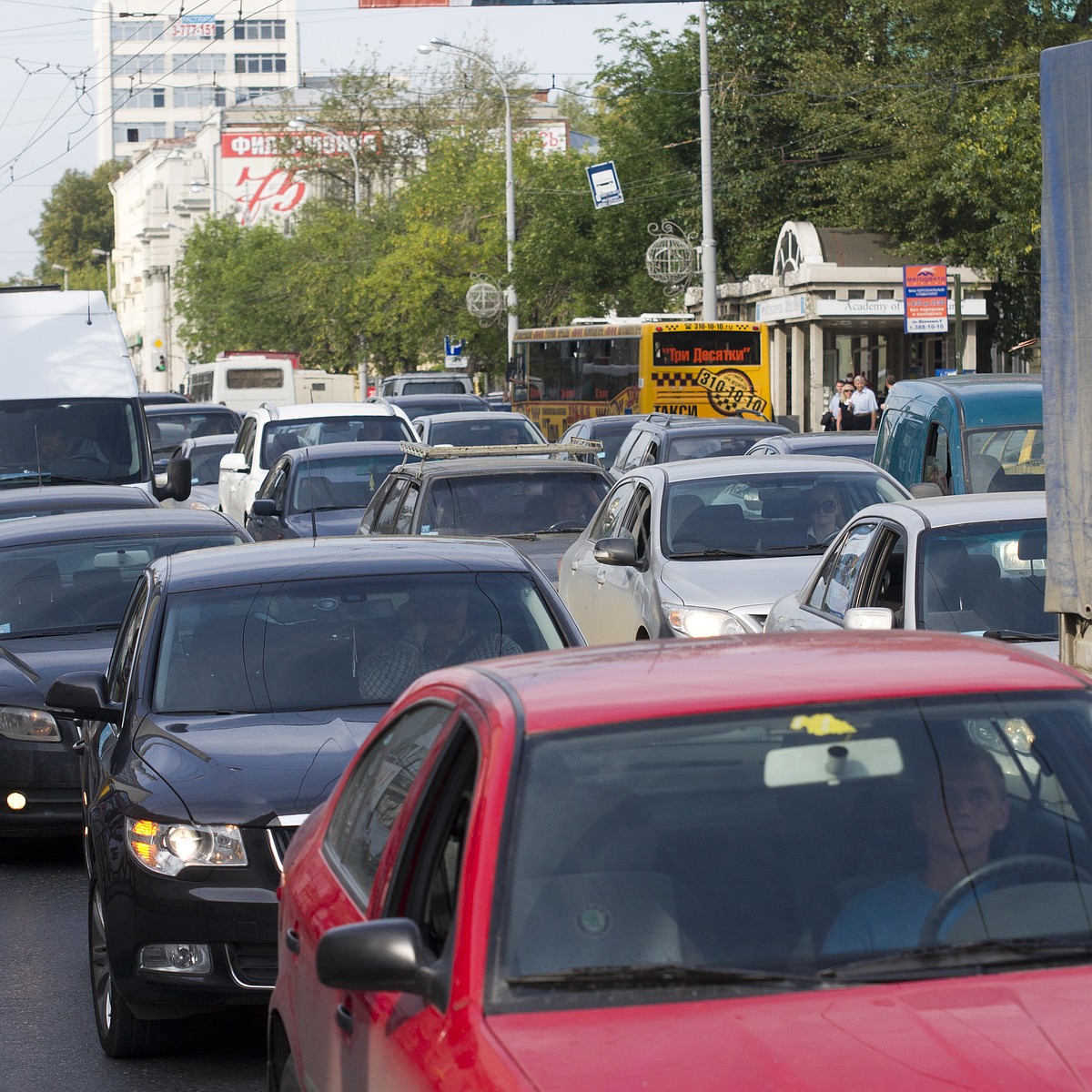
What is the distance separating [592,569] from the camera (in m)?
13.0

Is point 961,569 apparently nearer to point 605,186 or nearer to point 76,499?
point 76,499

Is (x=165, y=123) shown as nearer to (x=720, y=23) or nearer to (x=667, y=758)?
(x=720, y=23)

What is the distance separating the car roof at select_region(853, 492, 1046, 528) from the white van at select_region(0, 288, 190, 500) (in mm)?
10417

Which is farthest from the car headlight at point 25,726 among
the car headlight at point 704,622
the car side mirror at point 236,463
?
the car side mirror at point 236,463

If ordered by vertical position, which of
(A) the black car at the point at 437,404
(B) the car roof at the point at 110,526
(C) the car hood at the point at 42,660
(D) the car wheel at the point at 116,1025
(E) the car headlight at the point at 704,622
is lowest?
(D) the car wheel at the point at 116,1025

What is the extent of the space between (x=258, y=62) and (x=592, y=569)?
16103 cm

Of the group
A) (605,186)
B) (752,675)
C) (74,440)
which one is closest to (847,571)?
(752,675)

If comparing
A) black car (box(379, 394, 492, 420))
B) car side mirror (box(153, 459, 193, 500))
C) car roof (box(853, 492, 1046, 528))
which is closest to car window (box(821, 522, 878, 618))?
car roof (box(853, 492, 1046, 528))

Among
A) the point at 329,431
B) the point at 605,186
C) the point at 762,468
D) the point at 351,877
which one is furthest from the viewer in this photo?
Answer: the point at 605,186

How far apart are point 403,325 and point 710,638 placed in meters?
61.1

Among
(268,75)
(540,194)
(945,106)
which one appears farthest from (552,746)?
(268,75)

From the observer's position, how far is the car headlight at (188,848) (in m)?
5.77

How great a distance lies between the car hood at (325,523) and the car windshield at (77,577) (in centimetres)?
729

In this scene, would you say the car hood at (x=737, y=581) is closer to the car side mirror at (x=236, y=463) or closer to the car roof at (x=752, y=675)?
the car roof at (x=752, y=675)
